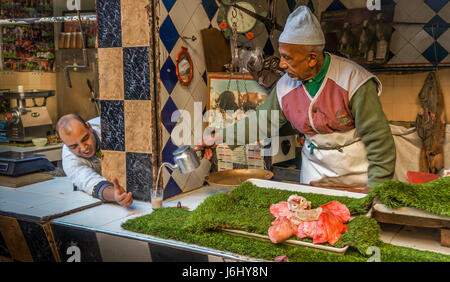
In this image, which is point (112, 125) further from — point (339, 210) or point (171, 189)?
point (339, 210)

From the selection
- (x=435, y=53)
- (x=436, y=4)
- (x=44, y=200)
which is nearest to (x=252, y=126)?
(x=44, y=200)

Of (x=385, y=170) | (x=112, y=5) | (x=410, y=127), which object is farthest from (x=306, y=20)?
(x=410, y=127)

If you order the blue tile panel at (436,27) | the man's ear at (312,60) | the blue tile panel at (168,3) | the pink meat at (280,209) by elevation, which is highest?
the blue tile panel at (436,27)

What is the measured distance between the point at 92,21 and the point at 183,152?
113 centimetres

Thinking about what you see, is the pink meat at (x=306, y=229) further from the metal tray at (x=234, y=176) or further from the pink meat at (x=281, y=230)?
the metal tray at (x=234, y=176)

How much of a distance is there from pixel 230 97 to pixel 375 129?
108 centimetres

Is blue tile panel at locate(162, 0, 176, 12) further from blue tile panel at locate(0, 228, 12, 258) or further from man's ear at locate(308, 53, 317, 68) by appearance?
blue tile panel at locate(0, 228, 12, 258)

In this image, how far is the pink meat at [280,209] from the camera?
1885 millimetres

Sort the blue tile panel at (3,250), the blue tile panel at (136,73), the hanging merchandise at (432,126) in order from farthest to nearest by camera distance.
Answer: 1. the hanging merchandise at (432,126)
2. the blue tile panel at (3,250)
3. the blue tile panel at (136,73)

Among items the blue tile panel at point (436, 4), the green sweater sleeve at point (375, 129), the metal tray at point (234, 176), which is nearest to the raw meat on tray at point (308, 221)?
the green sweater sleeve at point (375, 129)

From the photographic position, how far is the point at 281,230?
171 cm

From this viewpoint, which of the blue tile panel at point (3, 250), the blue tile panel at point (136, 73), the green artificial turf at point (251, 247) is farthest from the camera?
the blue tile panel at point (3, 250)

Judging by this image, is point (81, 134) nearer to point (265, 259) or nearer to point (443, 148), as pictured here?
point (265, 259)

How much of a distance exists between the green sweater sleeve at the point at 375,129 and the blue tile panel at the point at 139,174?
4.05ft
